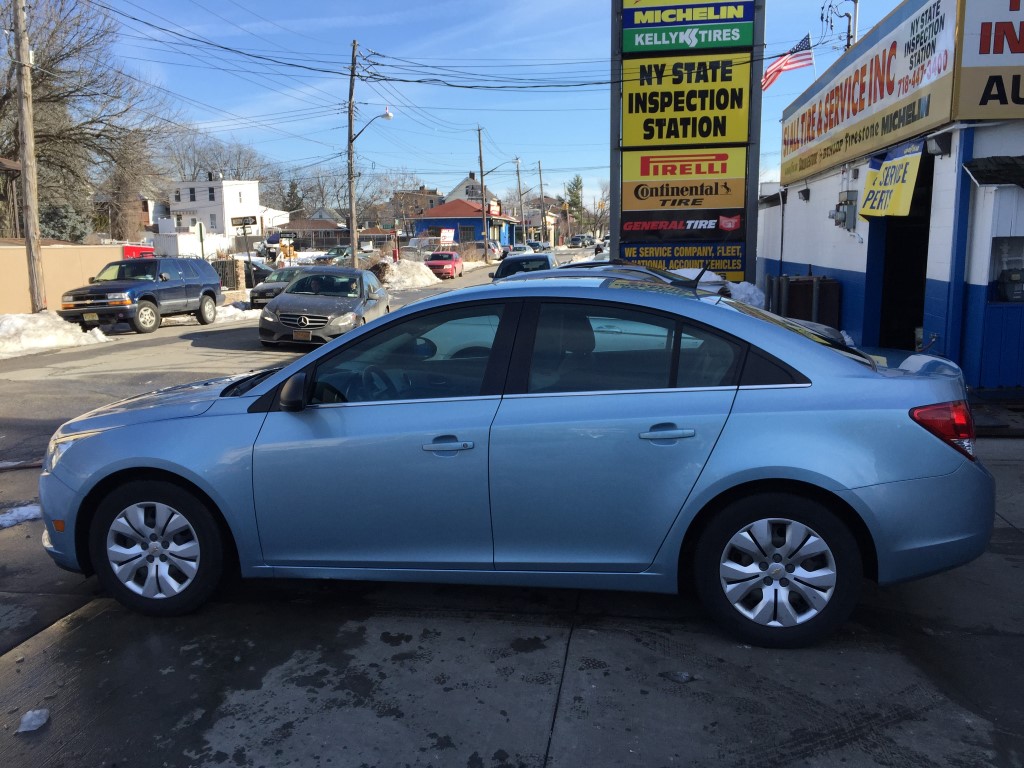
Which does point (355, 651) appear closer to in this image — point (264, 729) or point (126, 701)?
point (264, 729)

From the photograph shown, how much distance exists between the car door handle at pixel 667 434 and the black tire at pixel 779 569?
1.23ft

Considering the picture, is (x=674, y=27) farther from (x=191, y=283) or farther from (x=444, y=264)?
(x=444, y=264)

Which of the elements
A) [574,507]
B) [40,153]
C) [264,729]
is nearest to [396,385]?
[574,507]

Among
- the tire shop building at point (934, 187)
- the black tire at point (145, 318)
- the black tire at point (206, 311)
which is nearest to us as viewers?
the tire shop building at point (934, 187)

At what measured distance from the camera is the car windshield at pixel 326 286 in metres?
15.7

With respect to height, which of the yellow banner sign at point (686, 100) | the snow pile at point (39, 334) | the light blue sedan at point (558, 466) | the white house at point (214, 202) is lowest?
the snow pile at point (39, 334)

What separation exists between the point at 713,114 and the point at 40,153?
26.3 metres

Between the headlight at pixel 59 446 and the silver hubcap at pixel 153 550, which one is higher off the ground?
the headlight at pixel 59 446

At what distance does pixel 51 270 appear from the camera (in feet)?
77.6

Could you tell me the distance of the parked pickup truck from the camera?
18.0m

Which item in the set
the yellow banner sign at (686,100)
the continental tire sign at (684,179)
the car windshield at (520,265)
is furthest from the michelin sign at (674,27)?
the car windshield at (520,265)

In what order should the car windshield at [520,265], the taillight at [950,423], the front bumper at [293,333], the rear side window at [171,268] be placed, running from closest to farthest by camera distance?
the taillight at [950,423] < the front bumper at [293,333] < the car windshield at [520,265] < the rear side window at [171,268]

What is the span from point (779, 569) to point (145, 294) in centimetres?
1796

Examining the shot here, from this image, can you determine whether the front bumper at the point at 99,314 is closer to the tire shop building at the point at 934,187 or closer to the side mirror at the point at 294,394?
the tire shop building at the point at 934,187
